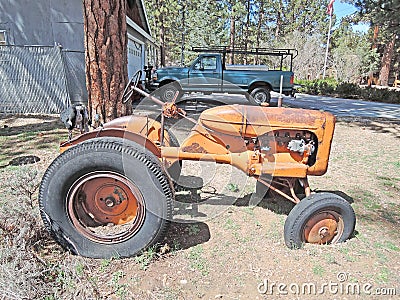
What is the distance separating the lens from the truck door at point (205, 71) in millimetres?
11922

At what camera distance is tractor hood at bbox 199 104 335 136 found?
9.07ft

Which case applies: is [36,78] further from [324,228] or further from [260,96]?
[324,228]

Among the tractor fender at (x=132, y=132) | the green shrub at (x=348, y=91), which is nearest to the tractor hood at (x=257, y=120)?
the tractor fender at (x=132, y=132)

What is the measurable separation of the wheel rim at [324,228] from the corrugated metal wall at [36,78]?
27.0ft

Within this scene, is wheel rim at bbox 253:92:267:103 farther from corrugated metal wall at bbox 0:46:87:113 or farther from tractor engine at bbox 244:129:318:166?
tractor engine at bbox 244:129:318:166

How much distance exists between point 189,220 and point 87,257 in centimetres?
111

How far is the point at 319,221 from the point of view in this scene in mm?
2719

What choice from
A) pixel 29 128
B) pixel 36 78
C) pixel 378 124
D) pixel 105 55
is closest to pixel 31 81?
pixel 36 78

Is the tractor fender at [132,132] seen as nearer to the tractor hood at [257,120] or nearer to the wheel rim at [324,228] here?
the tractor hood at [257,120]

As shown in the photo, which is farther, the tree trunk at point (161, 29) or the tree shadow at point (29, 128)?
the tree trunk at point (161, 29)

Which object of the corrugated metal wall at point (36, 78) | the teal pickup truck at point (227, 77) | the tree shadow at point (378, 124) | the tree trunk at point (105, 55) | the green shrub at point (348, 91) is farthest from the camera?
the green shrub at point (348, 91)

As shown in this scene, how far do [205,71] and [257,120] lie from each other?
32.8ft

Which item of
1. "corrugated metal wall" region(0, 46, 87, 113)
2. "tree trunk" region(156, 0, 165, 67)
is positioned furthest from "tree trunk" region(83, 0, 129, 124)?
"tree trunk" region(156, 0, 165, 67)

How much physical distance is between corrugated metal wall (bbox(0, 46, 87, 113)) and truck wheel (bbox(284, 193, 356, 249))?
816cm
